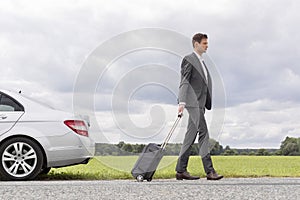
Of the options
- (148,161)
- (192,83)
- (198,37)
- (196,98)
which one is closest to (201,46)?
(198,37)

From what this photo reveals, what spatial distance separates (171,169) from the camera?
10.4 metres

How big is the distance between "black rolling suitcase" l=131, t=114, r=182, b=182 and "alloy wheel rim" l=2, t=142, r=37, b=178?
1655 mm

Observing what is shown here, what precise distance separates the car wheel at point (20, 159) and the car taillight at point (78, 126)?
586 mm

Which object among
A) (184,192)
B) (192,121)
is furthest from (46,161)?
(184,192)

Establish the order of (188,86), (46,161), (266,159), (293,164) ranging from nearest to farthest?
1. (188,86)
2. (46,161)
3. (293,164)
4. (266,159)

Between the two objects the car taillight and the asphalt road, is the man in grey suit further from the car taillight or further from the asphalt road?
the car taillight

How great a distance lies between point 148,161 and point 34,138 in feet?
6.29

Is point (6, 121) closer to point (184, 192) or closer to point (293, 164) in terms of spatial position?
point (184, 192)

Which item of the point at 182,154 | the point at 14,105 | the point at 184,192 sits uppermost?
the point at 14,105

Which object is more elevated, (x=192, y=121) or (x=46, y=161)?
(x=192, y=121)

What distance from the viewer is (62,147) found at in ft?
29.6

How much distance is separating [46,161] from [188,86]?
2.52m

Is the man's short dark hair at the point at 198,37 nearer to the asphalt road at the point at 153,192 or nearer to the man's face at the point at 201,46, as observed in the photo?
the man's face at the point at 201,46

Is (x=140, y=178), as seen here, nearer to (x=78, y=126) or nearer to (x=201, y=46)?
(x=78, y=126)
